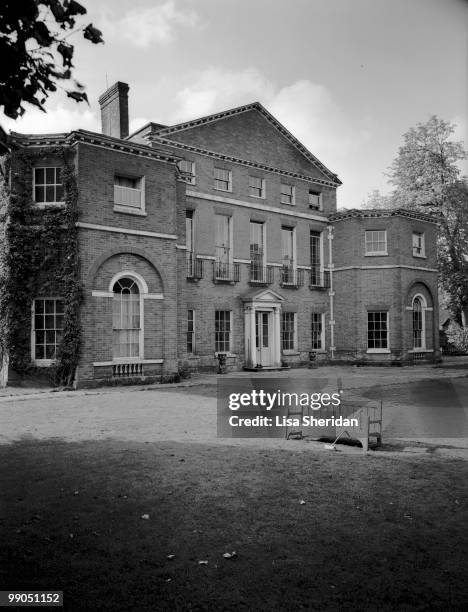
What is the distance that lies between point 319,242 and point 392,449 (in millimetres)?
19966

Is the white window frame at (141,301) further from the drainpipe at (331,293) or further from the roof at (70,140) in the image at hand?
the drainpipe at (331,293)

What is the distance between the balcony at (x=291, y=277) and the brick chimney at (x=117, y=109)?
31.9 ft

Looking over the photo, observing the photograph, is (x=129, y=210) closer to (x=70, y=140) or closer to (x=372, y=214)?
(x=70, y=140)

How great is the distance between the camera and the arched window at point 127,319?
17219 mm

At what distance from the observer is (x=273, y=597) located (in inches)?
144

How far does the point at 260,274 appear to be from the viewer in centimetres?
2461

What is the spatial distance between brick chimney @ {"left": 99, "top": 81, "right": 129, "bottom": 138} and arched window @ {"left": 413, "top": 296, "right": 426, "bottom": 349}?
16773 millimetres

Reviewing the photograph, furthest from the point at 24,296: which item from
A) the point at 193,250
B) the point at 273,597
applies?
the point at 273,597

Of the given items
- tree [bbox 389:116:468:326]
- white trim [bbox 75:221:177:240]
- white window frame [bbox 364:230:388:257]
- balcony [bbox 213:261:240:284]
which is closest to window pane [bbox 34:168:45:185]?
white trim [bbox 75:221:177:240]

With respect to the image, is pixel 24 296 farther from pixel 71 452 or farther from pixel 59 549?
pixel 59 549

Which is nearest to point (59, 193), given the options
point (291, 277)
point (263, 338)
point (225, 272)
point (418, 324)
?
point (225, 272)

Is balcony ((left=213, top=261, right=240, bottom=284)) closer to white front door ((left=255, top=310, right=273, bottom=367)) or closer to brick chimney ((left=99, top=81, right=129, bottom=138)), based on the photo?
white front door ((left=255, top=310, right=273, bottom=367))

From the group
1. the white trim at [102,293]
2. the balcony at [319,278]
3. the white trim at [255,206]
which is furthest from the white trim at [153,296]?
the balcony at [319,278]

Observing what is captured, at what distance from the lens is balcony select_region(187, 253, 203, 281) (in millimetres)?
21797
